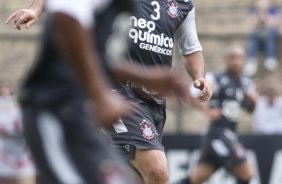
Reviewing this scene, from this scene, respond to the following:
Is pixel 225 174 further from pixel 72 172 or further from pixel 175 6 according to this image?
pixel 72 172

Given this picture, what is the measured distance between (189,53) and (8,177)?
7.41 m

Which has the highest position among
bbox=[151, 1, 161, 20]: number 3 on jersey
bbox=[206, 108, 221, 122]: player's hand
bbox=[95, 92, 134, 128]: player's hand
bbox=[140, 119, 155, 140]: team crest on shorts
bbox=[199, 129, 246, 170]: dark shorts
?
bbox=[95, 92, 134, 128]: player's hand

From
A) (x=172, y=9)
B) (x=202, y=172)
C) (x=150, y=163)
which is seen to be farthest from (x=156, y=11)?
(x=202, y=172)

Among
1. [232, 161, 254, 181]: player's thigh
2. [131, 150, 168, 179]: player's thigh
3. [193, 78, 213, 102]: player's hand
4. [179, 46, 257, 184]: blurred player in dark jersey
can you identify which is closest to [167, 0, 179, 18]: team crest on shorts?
[193, 78, 213, 102]: player's hand

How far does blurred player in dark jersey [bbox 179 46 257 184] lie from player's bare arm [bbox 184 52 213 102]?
17.1ft

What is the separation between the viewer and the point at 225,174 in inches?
587

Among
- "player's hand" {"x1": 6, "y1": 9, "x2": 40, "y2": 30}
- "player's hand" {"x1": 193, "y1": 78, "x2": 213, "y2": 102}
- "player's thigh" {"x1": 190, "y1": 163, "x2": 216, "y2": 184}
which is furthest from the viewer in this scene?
"player's thigh" {"x1": 190, "y1": 163, "x2": 216, "y2": 184}

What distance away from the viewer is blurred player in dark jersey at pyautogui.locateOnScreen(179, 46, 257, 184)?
13.7m

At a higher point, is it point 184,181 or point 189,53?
point 189,53

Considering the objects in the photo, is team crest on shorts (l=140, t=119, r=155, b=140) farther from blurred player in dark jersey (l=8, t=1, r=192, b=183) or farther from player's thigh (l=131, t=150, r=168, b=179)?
blurred player in dark jersey (l=8, t=1, r=192, b=183)

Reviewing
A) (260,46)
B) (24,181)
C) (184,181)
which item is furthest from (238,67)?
(260,46)

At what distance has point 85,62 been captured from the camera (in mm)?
4504

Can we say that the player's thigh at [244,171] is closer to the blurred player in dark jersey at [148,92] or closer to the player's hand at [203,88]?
the blurred player in dark jersey at [148,92]

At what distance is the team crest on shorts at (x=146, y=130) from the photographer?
7.90m
